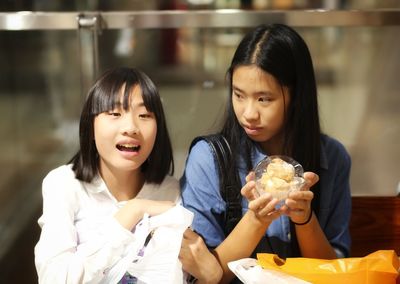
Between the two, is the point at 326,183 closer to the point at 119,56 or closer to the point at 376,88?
the point at 376,88

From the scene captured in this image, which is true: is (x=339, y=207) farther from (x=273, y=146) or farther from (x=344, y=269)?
(x=344, y=269)

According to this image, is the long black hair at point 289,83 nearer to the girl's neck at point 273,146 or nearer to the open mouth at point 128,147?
the girl's neck at point 273,146

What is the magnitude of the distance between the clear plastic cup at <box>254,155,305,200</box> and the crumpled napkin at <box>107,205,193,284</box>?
23 centimetres

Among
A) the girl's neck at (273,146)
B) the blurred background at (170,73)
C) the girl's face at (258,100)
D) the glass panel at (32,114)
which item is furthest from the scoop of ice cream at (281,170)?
the glass panel at (32,114)

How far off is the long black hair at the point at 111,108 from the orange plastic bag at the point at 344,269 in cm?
48

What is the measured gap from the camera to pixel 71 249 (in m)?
1.58

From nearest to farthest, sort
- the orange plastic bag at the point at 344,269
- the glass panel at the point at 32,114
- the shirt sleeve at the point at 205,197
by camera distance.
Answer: the orange plastic bag at the point at 344,269, the shirt sleeve at the point at 205,197, the glass panel at the point at 32,114

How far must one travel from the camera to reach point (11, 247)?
9.37 ft

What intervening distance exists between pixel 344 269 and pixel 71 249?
2.44ft

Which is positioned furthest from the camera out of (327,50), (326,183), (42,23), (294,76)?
(327,50)

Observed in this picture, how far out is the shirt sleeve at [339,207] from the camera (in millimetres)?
1851

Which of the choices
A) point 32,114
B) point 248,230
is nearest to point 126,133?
point 248,230

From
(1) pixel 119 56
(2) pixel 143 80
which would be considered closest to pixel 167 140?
(2) pixel 143 80

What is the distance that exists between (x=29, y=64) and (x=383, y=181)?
6.54ft
